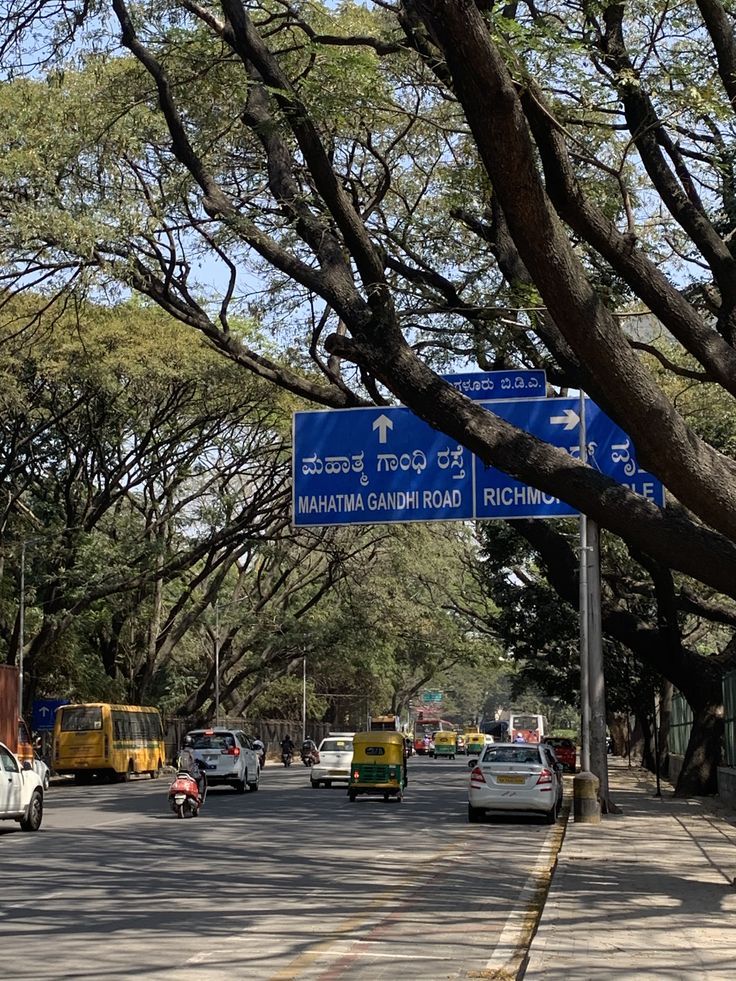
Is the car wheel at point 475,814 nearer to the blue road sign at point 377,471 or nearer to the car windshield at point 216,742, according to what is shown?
the blue road sign at point 377,471

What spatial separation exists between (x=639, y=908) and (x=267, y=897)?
11.6 feet

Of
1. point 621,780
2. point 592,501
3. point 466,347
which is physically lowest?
point 621,780

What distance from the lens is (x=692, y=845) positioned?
18.8 metres

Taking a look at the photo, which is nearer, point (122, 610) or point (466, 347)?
point (466, 347)

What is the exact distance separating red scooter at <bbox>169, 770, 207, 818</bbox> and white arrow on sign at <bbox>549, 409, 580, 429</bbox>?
31.6 feet

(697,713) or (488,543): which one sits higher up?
(488,543)

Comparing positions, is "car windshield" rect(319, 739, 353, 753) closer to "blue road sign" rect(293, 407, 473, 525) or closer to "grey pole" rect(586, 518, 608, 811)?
"grey pole" rect(586, 518, 608, 811)

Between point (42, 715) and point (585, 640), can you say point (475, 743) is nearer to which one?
point (42, 715)

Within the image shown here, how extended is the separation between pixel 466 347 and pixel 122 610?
1072 inches

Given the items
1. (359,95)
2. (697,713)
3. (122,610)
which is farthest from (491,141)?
(122,610)

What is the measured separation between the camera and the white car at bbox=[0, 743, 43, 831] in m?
20.3

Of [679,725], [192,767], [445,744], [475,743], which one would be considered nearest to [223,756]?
[192,767]

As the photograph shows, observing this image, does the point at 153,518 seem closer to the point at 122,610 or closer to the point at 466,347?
the point at 122,610

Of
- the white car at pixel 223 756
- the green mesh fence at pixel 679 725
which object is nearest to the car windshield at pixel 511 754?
the white car at pixel 223 756
